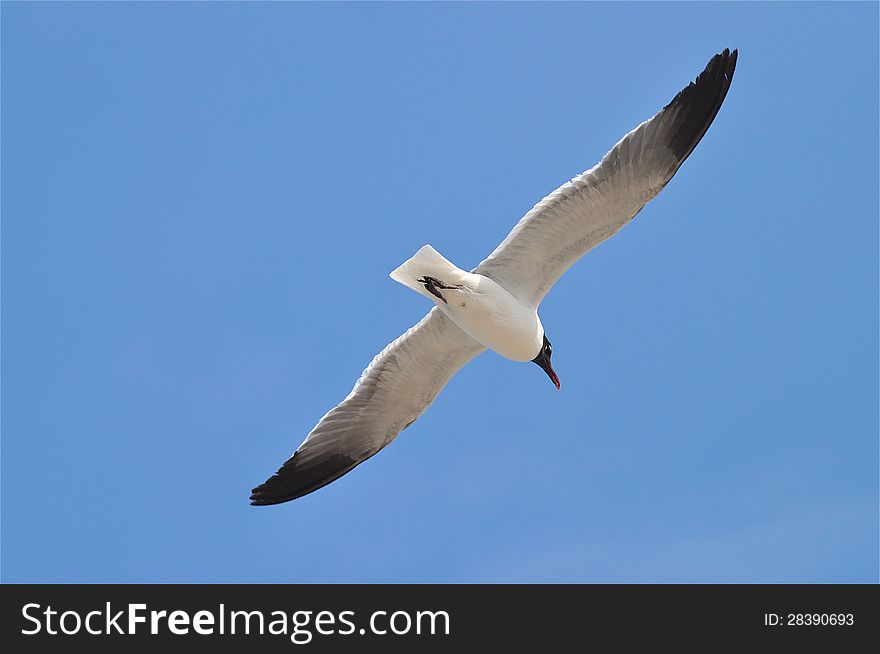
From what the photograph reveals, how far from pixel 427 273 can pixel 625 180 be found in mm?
1830

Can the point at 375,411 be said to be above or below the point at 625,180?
below

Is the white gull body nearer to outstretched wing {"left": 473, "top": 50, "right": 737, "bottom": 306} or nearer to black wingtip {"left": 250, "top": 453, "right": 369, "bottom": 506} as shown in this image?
outstretched wing {"left": 473, "top": 50, "right": 737, "bottom": 306}

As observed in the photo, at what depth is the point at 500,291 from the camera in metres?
11.6

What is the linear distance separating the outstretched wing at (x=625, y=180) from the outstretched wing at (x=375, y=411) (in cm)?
130

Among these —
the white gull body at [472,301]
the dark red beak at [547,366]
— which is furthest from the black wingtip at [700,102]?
the dark red beak at [547,366]

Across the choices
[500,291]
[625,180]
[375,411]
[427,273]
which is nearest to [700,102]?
[625,180]

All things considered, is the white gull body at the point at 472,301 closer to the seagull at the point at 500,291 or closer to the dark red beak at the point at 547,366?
the seagull at the point at 500,291

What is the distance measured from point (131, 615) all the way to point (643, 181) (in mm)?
5557

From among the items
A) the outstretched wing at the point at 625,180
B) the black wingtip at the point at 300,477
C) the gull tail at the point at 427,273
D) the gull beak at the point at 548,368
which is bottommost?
the black wingtip at the point at 300,477

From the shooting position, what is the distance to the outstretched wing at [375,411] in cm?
1230

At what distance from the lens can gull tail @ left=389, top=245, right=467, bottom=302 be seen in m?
11.4

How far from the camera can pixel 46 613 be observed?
36.5 feet

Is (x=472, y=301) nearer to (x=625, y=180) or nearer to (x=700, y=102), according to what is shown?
(x=625, y=180)

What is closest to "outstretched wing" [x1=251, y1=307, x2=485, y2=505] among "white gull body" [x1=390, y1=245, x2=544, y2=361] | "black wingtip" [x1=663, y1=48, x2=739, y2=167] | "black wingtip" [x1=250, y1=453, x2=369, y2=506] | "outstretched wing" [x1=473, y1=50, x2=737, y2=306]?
"black wingtip" [x1=250, y1=453, x2=369, y2=506]
